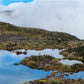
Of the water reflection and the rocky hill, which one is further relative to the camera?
the rocky hill

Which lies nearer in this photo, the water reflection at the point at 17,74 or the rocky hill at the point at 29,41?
the water reflection at the point at 17,74

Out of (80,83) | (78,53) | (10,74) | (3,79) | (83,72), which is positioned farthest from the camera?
(78,53)

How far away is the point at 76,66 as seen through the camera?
111 feet

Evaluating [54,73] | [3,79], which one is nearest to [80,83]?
[54,73]

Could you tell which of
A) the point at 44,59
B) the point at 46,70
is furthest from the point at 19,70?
the point at 44,59

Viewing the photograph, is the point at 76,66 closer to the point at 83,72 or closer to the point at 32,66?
the point at 83,72

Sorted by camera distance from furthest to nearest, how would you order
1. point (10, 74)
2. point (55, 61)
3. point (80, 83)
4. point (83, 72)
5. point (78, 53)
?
1. point (78, 53)
2. point (55, 61)
3. point (83, 72)
4. point (10, 74)
5. point (80, 83)

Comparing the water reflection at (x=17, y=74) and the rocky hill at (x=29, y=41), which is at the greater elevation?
the rocky hill at (x=29, y=41)

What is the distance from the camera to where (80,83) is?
2419 cm

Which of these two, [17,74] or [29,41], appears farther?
[29,41]

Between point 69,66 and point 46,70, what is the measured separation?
4.44m

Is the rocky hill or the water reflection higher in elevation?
the rocky hill

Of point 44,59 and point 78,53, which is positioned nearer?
point 44,59

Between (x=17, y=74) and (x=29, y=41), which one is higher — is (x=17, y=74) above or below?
below
